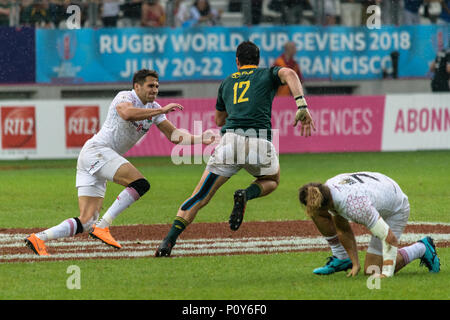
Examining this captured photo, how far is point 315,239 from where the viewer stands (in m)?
11.6

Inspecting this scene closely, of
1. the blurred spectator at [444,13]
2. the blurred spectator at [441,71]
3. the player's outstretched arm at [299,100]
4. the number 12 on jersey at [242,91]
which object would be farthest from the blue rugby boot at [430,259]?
the blurred spectator at [444,13]

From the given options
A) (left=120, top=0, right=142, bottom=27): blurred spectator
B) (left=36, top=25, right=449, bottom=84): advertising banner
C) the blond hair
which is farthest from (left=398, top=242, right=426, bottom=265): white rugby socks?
(left=120, top=0, right=142, bottom=27): blurred spectator

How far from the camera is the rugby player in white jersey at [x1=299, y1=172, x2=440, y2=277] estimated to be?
26.5ft

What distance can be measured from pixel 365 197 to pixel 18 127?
56.2 ft

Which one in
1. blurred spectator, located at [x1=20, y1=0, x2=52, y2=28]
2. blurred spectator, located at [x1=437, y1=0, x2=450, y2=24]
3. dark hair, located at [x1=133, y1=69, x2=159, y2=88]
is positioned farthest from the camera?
blurred spectator, located at [x1=437, y1=0, x2=450, y2=24]

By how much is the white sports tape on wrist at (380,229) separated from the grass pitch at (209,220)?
442 millimetres

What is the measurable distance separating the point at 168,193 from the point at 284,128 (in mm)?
8441

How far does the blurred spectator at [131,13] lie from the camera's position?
27469 mm

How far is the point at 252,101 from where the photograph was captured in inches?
400

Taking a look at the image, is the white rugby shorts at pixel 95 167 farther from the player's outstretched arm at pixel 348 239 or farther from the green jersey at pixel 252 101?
the player's outstretched arm at pixel 348 239

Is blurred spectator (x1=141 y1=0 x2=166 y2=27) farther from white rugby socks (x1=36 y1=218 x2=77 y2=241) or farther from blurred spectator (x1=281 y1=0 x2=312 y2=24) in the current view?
white rugby socks (x1=36 y1=218 x2=77 y2=241)

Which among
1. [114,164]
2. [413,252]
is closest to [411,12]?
[114,164]

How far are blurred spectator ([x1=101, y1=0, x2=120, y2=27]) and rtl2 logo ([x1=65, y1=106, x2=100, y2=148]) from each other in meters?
3.85
